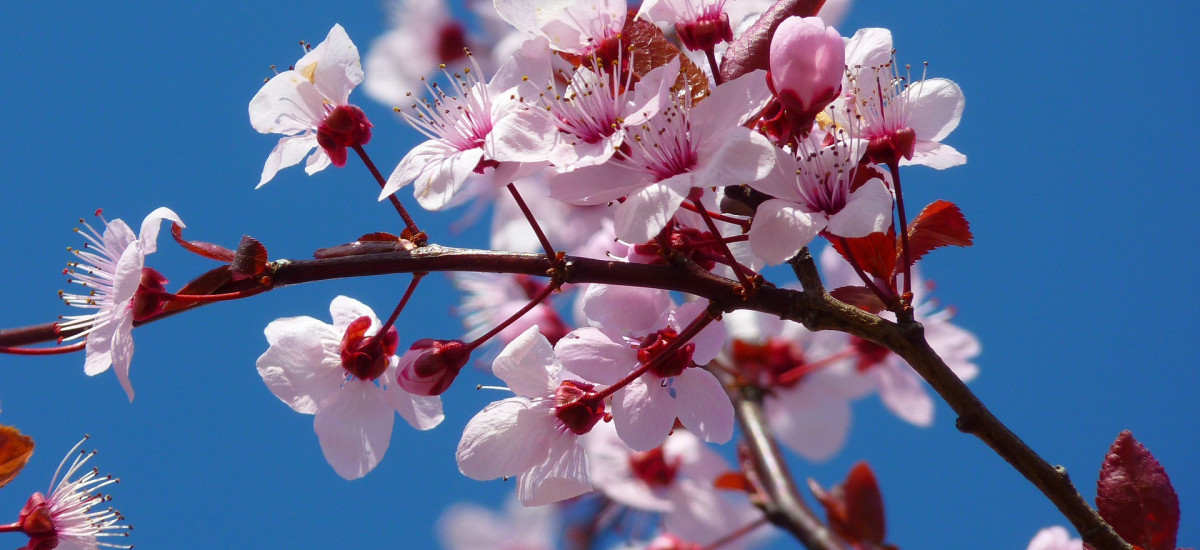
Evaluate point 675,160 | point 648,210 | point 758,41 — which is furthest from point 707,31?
point 648,210

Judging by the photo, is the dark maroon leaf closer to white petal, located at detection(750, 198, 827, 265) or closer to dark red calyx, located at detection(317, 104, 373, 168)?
white petal, located at detection(750, 198, 827, 265)

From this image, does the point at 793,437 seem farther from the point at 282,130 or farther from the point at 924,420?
the point at 282,130

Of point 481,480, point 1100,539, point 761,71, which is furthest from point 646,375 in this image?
point 1100,539

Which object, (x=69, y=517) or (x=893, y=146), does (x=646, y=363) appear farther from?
(x=69, y=517)

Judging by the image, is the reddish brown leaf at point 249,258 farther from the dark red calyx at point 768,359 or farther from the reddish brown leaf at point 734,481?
the dark red calyx at point 768,359

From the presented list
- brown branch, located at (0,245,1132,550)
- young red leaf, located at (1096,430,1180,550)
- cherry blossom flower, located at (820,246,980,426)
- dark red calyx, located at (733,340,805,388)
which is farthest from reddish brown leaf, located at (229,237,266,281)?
dark red calyx, located at (733,340,805,388)
